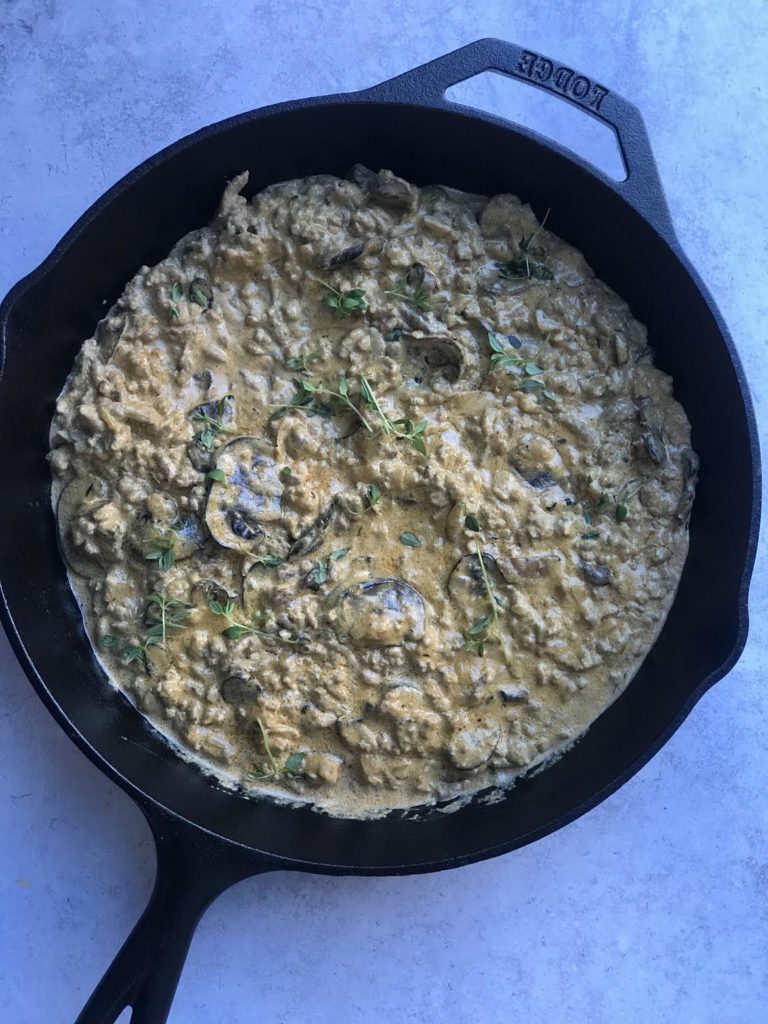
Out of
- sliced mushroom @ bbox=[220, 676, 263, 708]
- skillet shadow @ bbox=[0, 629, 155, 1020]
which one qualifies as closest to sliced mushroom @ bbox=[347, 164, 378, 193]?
sliced mushroom @ bbox=[220, 676, 263, 708]

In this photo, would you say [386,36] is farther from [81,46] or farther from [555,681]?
[555,681]

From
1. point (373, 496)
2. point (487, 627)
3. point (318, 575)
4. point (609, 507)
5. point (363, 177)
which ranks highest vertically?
point (363, 177)

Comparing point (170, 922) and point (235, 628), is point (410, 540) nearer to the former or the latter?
point (235, 628)

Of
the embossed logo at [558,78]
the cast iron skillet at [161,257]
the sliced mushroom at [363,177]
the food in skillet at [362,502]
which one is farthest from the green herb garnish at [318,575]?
the embossed logo at [558,78]

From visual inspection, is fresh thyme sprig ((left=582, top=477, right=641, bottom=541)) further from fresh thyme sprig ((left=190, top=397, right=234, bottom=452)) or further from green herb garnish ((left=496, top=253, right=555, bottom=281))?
fresh thyme sprig ((left=190, top=397, right=234, bottom=452))

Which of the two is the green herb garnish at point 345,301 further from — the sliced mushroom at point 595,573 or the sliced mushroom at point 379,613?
the sliced mushroom at point 595,573

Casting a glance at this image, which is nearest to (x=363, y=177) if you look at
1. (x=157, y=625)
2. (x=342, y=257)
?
(x=342, y=257)

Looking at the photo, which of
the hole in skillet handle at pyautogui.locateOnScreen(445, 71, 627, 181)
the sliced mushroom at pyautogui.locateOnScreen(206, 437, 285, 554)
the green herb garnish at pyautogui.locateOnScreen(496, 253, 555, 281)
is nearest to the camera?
the sliced mushroom at pyautogui.locateOnScreen(206, 437, 285, 554)
